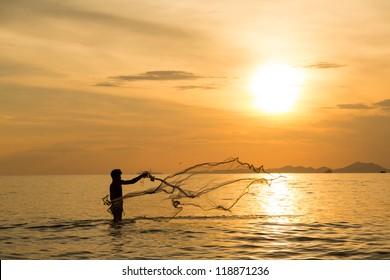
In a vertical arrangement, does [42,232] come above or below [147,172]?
below

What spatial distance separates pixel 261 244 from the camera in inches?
1024

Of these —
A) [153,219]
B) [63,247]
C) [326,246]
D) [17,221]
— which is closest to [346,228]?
[326,246]

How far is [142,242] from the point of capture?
85.9ft

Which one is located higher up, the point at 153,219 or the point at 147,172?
the point at 147,172

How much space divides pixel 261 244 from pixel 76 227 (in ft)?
42.0

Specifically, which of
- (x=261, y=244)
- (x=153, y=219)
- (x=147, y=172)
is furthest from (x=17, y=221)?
(x=261, y=244)
